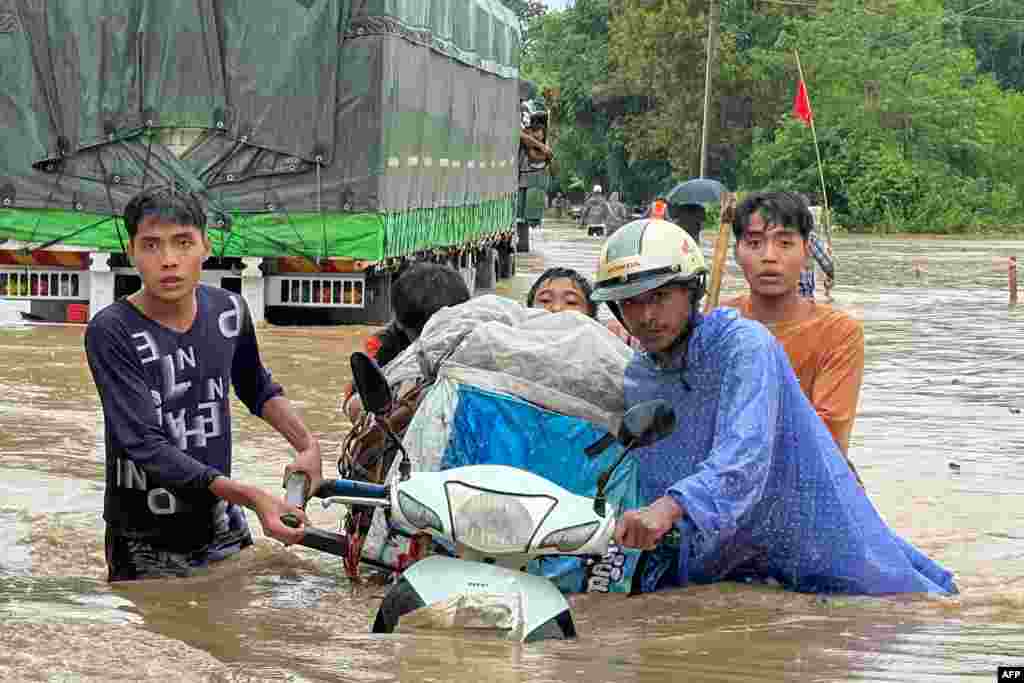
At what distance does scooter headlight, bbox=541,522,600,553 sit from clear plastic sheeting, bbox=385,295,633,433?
45.1 inches

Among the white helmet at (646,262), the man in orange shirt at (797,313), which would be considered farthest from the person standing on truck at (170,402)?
the man in orange shirt at (797,313)

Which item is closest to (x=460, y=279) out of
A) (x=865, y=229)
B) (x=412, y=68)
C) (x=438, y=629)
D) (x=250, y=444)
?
(x=438, y=629)

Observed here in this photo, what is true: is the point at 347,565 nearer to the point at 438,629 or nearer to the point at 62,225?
the point at 438,629

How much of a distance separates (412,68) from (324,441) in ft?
26.7

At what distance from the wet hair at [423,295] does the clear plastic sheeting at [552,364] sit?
2.40 ft

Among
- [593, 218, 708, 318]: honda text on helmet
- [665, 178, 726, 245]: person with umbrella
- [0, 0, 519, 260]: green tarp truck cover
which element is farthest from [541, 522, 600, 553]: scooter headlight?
[0, 0, 519, 260]: green tarp truck cover

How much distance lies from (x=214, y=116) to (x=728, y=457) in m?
12.3

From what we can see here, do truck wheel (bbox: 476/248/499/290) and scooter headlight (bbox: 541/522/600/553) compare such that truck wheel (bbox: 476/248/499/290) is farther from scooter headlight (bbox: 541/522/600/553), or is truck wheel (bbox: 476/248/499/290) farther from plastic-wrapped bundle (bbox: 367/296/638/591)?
scooter headlight (bbox: 541/522/600/553)

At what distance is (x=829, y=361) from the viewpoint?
6.40 m

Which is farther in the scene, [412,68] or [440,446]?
[412,68]

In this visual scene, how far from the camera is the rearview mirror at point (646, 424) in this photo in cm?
471

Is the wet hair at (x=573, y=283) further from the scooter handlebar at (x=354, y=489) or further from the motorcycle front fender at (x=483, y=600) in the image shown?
the motorcycle front fender at (x=483, y=600)

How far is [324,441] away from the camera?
11289mm

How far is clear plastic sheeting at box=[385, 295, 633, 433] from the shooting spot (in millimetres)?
5883
